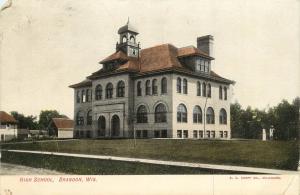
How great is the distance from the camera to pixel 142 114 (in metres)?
27.9

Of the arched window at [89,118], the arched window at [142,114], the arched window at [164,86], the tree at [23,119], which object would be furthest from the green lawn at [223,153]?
the arched window at [89,118]

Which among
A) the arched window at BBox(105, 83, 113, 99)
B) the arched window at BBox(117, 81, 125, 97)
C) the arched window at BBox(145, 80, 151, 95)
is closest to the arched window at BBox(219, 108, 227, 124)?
the arched window at BBox(145, 80, 151, 95)

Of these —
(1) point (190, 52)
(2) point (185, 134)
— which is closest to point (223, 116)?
(2) point (185, 134)

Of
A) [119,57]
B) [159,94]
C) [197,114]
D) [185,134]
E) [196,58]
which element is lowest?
[185,134]

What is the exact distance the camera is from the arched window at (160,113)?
2625cm

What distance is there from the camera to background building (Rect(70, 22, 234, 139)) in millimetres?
26164

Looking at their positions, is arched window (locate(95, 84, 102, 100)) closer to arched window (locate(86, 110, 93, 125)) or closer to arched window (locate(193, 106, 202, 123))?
arched window (locate(86, 110, 93, 125))

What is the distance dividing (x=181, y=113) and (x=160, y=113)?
5.13 ft

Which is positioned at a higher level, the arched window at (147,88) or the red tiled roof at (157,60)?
the red tiled roof at (157,60)

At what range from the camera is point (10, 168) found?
12.4 metres

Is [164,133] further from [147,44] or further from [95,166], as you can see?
[95,166]

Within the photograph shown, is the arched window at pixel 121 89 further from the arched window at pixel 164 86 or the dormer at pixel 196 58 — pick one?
the dormer at pixel 196 58

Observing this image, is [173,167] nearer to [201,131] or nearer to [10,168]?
[10,168]

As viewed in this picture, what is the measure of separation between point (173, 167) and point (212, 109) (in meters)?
17.8
